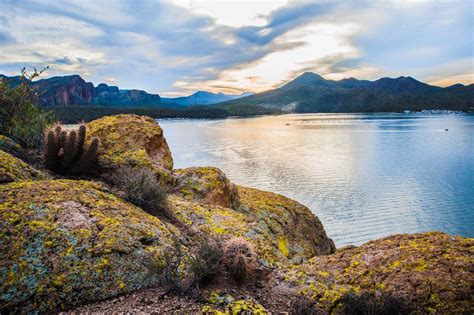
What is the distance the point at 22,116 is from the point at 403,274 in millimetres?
12409

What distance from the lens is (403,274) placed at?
4.49m

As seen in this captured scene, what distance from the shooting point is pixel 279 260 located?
233 inches

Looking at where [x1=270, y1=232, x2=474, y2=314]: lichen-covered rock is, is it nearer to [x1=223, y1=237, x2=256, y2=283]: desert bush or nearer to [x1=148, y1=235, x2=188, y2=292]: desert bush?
[x1=223, y1=237, x2=256, y2=283]: desert bush

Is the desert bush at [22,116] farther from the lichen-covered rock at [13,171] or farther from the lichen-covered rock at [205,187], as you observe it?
the lichen-covered rock at [205,187]

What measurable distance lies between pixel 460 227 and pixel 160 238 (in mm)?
21075

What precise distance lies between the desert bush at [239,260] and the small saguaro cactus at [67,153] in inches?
175

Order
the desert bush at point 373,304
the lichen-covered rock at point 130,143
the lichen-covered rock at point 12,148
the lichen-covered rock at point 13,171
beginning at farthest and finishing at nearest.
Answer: the lichen-covered rock at point 130,143 → the lichen-covered rock at point 12,148 → the lichen-covered rock at point 13,171 → the desert bush at point 373,304

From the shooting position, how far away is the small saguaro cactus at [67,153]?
7199mm

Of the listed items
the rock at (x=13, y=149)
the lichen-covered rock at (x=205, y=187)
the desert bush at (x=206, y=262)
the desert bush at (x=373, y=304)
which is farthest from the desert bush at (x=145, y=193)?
the desert bush at (x=373, y=304)

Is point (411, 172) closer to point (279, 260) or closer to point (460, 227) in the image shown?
point (460, 227)

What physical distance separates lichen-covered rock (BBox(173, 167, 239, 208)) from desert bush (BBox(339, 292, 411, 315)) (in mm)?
4768

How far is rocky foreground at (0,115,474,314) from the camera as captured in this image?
3.85 metres

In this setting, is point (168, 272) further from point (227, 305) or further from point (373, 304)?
point (373, 304)

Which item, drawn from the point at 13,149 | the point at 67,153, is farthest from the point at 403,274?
the point at 13,149
